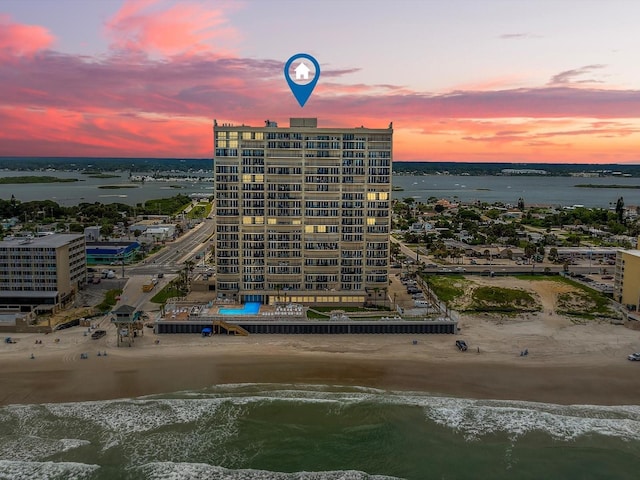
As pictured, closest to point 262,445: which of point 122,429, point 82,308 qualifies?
point 122,429

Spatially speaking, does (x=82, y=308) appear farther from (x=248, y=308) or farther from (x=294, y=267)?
(x=294, y=267)

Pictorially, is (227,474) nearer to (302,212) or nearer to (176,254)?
(302,212)

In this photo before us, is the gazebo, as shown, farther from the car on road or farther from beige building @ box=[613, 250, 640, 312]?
beige building @ box=[613, 250, 640, 312]

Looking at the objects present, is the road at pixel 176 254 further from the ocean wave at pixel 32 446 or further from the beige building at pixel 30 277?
the ocean wave at pixel 32 446

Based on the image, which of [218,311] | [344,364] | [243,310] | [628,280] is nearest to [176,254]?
[218,311]

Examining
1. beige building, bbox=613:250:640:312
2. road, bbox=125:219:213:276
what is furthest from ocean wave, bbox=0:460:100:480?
beige building, bbox=613:250:640:312

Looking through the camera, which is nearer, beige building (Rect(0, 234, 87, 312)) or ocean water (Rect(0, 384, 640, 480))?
ocean water (Rect(0, 384, 640, 480))
